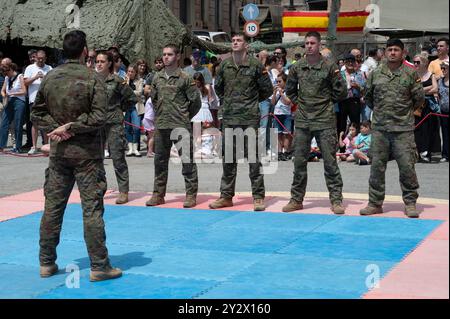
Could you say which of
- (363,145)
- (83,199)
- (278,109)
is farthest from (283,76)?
(83,199)

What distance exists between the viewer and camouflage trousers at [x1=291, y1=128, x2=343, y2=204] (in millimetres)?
9867

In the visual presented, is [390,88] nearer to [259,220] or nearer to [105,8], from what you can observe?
[259,220]

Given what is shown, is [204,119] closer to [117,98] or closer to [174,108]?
[117,98]

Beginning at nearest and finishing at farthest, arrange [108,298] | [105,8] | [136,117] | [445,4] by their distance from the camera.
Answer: [445,4], [108,298], [136,117], [105,8]

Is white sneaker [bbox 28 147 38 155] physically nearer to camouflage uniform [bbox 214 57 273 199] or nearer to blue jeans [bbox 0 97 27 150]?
blue jeans [bbox 0 97 27 150]

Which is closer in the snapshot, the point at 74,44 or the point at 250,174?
the point at 74,44

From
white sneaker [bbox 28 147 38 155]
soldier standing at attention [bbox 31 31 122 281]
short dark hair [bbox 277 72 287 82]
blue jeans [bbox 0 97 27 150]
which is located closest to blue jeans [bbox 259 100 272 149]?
short dark hair [bbox 277 72 287 82]

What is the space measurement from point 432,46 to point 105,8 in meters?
13.0

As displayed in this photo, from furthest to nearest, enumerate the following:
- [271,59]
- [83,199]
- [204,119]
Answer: [271,59] < [204,119] < [83,199]

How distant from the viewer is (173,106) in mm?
10367

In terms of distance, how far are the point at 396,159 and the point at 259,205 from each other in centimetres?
186

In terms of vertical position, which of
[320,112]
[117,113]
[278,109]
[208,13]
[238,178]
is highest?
[208,13]
